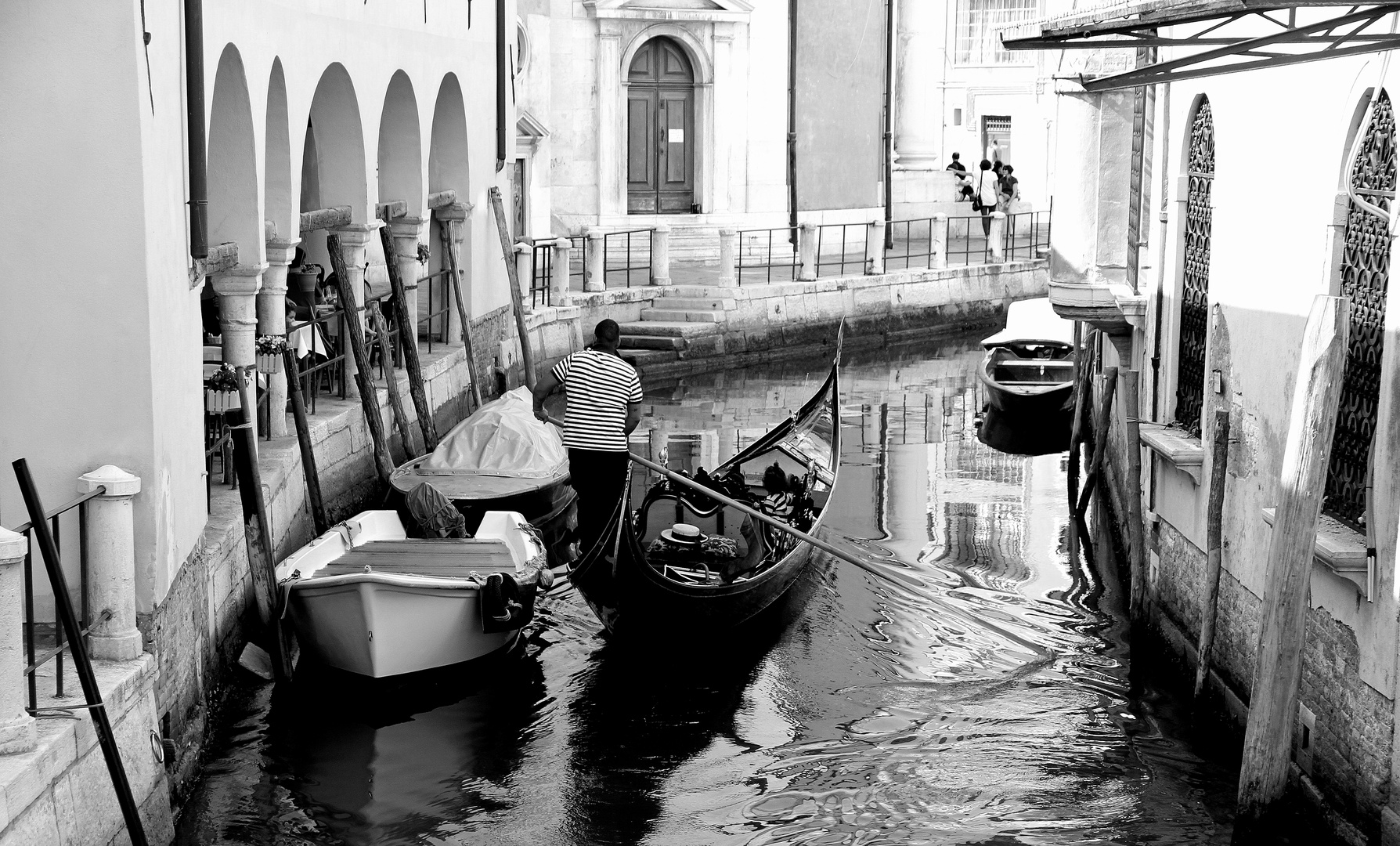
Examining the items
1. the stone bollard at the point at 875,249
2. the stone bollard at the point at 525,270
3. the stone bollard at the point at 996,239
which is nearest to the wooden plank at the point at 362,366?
the stone bollard at the point at 525,270

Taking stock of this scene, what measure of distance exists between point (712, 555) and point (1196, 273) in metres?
2.61

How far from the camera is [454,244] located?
1214 cm

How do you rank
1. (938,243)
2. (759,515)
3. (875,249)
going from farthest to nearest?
(938,243), (875,249), (759,515)

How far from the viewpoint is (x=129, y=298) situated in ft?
15.7

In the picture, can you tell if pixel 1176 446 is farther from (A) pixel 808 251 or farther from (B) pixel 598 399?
(A) pixel 808 251

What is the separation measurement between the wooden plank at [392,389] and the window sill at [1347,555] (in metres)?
6.11

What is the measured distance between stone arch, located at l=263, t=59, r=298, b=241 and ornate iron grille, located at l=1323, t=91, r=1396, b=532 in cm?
481

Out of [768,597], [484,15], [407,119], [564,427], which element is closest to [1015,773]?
[768,597]

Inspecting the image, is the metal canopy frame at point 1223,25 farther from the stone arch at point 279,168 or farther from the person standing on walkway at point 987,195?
the person standing on walkway at point 987,195

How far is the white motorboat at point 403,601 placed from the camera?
20.8ft

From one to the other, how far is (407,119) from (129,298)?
20.6ft

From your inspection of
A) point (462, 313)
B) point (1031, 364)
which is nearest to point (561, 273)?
point (462, 313)

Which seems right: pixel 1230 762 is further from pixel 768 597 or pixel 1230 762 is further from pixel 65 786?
pixel 65 786

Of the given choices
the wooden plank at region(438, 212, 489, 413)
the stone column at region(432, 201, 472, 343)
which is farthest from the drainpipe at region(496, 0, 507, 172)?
the wooden plank at region(438, 212, 489, 413)
